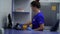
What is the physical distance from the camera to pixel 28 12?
3463 mm

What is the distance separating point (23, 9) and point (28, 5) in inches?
6.5

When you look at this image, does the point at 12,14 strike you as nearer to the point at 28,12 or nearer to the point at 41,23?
the point at 28,12

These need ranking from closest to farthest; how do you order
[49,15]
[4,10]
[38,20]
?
[38,20] → [4,10] → [49,15]

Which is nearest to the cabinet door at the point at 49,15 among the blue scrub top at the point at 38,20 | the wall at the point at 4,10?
the wall at the point at 4,10

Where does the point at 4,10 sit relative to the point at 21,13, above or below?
above

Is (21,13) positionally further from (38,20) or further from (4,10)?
(38,20)

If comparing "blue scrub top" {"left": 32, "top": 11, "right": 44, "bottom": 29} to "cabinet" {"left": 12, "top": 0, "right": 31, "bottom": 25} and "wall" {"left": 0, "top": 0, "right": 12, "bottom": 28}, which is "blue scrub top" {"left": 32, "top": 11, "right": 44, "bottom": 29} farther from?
"cabinet" {"left": 12, "top": 0, "right": 31, "bottom": 25}

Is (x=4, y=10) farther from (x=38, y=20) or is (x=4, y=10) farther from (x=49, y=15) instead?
(x=49, y=15)

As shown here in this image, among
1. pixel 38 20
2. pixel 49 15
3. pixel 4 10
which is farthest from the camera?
pixel 49 15

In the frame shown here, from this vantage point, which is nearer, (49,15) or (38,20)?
(38,20)

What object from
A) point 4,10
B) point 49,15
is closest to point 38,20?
point 4,10

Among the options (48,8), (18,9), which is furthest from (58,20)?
(18,9)

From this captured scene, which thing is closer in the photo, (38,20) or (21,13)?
(38,20)

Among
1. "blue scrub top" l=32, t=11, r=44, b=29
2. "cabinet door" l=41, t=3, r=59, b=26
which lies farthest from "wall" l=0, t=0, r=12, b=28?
"cabinet door" l=41, t=3, r=59, b=26
